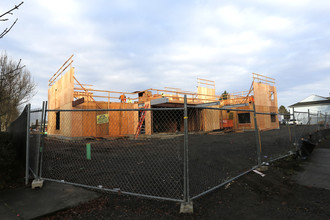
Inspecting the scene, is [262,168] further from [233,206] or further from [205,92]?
[205,92]

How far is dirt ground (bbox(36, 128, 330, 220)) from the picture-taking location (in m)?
3.08

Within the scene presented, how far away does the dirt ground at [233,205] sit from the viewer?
308 cm

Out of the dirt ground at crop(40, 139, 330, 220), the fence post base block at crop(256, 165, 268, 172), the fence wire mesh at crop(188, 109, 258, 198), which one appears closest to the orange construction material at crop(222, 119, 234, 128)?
the fence wire mesh at crop(188, 109, 258, 198)

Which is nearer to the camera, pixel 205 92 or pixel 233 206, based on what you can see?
pixel 233 206

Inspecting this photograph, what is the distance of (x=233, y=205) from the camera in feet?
11.4

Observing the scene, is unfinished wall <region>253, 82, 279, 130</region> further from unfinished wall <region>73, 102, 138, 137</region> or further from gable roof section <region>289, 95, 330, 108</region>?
gable roof section <region>289, 95, 330, 108</region>

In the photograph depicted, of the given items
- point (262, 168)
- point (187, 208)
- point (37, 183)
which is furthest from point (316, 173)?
point (37, 183)

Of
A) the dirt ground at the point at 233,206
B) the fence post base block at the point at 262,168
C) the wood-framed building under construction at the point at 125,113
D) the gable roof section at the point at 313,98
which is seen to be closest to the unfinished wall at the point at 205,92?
the wood-framed building under construction at the point at 125,113

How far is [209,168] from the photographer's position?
5883mm

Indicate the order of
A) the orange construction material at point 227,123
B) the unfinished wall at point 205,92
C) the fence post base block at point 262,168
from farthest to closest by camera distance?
the unfinished wall at point 205,92, the orange construction material at point 227,123, the fence post base block at point 262,168

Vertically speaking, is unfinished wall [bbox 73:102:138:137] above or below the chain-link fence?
above

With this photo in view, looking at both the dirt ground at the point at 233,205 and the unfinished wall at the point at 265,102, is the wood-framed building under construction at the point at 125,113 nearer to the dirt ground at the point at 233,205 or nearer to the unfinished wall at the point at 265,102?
the unfinished wall at the point at 265,102

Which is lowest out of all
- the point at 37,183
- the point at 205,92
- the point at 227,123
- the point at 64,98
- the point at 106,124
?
the point at 37,183

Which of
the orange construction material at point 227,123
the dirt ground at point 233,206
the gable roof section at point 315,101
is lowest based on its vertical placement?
the dirt ground at point 233,206
